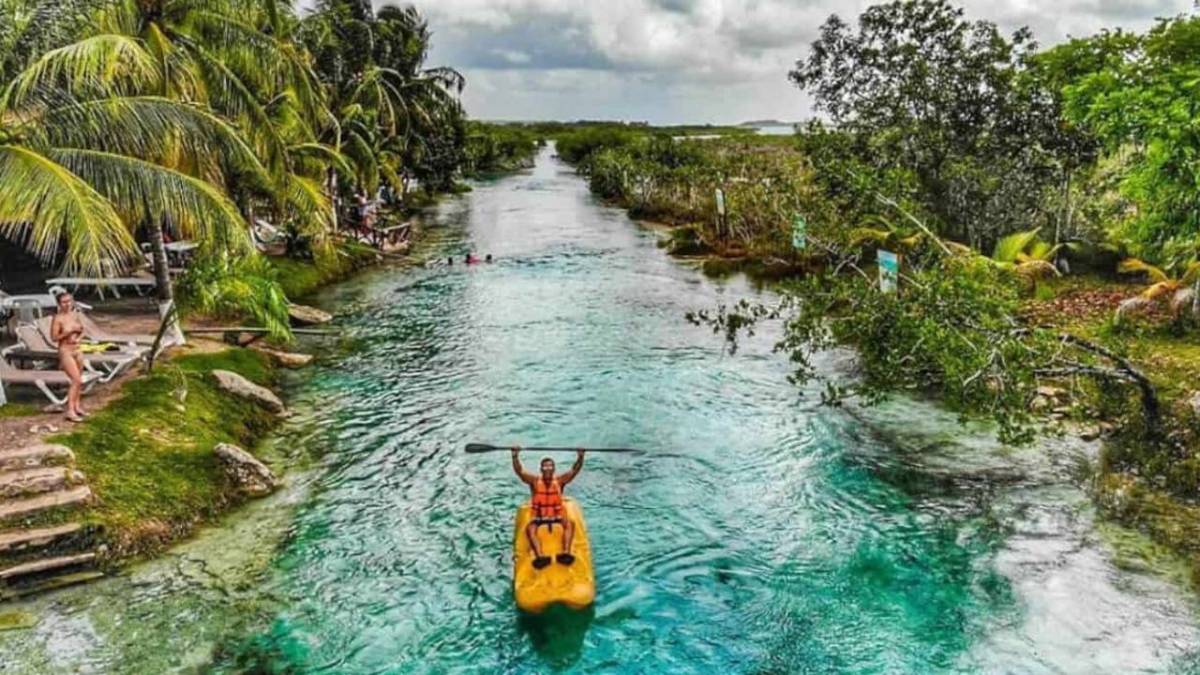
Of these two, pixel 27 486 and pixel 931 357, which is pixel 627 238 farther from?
pixel 27 486

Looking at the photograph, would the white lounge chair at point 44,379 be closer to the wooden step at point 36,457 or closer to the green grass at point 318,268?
the wooden step at point 36,457

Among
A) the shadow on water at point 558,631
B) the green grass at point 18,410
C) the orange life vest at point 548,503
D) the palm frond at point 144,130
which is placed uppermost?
the palm frond at point 144,130

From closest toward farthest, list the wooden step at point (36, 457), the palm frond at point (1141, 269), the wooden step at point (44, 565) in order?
the wooden step at point (44, 565)
the wooden step at point (36, 457)
the palm frond at point (1141, 269)

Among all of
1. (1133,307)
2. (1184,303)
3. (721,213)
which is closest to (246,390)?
(1133,307)

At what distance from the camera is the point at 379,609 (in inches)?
404

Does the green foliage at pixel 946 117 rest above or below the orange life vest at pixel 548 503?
above

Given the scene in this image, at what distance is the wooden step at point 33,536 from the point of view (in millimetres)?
10164

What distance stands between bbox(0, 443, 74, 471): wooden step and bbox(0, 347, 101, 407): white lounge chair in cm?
150

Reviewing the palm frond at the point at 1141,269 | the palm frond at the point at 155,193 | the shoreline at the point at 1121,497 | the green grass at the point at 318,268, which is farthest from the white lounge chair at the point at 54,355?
the palm frond at the point at 1141,269

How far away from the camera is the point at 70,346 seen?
40.1 ft

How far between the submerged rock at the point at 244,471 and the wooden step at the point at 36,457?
78.3 inches

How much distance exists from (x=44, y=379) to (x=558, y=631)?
8.90 meters

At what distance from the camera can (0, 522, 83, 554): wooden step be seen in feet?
33.3

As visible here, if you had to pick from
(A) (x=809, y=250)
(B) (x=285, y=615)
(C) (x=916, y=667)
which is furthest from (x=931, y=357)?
(A) (x=809, y=250)
